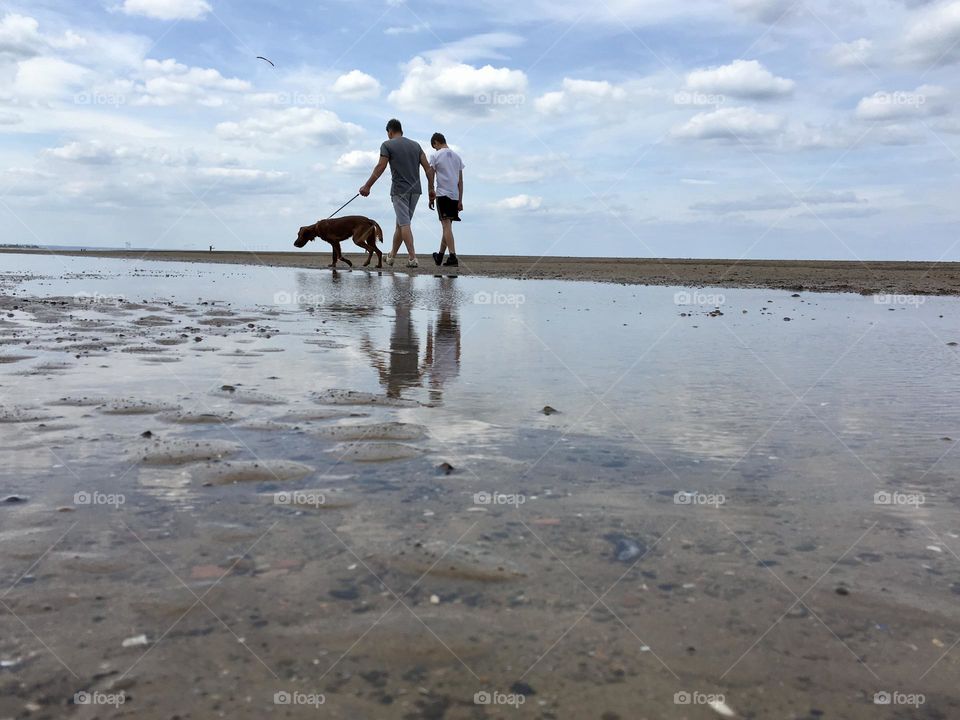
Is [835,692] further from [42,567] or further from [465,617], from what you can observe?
[42,567]

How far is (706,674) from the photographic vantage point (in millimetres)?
1650

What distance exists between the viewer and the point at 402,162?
1518 centimetres

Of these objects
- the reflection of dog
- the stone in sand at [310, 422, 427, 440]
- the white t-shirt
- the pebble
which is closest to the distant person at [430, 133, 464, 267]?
the white t-shirt

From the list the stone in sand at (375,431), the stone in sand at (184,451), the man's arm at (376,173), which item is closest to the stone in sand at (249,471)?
the stone in sand at (184,451)

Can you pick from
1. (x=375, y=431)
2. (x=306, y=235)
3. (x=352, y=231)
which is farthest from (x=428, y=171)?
(x=375, y=431)

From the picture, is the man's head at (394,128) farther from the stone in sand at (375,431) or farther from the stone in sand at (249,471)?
the stone in sand at (249,471)

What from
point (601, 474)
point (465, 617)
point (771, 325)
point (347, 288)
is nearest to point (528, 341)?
point (771, 325)

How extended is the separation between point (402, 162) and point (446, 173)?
0.88 meters

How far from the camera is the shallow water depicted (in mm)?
1625

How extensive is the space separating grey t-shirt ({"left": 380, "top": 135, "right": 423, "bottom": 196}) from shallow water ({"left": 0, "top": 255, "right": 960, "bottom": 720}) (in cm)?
1048

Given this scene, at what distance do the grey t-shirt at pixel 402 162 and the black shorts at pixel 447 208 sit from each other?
560 millimetres

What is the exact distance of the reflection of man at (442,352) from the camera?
15.9ft

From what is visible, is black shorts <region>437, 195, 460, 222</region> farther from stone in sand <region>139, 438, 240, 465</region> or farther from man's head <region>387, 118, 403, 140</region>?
stone in sand <region>139, 438, 240, 465</region>

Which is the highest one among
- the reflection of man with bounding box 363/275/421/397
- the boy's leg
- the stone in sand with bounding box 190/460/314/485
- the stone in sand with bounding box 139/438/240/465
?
the boy's leg
